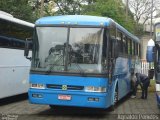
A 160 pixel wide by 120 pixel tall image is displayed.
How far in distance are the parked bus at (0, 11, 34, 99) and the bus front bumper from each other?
2912mm

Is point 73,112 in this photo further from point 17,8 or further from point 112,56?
point 17,8

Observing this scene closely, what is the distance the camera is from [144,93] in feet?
67.9

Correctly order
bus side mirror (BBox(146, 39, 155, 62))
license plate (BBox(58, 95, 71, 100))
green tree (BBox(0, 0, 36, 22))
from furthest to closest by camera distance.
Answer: green tree (BBox(0, 0, 36, 22))
bus side mirror (BBox(146, 39, 155, 62))
license plate (BBox(58, 95, 71, 100))

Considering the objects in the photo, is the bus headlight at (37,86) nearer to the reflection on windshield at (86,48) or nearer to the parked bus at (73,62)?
the parked bus at (73,62)

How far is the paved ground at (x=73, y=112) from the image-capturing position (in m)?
14.1

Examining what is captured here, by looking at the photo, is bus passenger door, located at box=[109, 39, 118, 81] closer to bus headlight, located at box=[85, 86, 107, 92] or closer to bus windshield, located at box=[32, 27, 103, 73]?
bus windshield, located at box=[32, 27, 103, 73]

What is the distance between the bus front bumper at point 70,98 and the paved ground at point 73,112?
0.51 meters

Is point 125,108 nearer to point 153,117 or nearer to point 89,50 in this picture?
point 153,117

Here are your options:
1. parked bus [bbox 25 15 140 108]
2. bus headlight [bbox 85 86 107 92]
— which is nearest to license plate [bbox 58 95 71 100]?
parked bus [bbox 25 15 140 108]

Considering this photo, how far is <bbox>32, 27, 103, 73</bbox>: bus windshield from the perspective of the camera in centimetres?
1374

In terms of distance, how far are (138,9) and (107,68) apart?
5536 centimetres

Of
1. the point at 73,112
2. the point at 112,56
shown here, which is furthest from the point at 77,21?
the point at 73,112

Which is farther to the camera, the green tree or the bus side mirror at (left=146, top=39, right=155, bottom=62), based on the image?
the green tree

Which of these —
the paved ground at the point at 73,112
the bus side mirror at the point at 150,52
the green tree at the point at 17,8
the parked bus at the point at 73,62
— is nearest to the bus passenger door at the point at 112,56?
the parked bus at the point at 73,62
